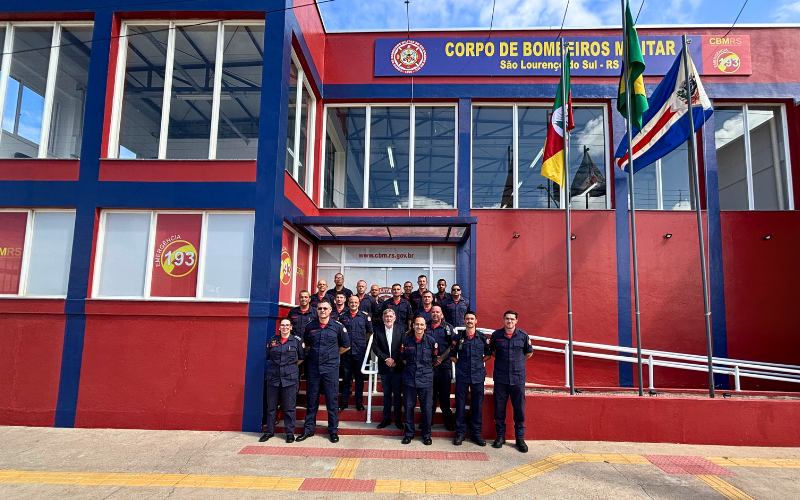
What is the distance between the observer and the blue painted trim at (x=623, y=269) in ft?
30.8

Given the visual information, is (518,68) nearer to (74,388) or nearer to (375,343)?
(375,343)

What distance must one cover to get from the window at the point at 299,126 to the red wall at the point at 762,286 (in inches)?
337

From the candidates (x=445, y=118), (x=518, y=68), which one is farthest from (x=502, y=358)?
(x=518, y=68)

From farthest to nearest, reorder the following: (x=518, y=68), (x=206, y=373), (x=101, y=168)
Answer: (x=518, y=68), (x=101, y=168), (x=206, y=373)

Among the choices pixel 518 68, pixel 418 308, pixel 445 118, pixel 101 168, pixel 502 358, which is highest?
pixel 518 68

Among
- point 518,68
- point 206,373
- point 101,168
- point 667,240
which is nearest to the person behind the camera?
point 206,373

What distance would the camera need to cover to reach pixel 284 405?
6.54 m

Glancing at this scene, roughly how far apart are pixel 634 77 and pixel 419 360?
577 centimetres

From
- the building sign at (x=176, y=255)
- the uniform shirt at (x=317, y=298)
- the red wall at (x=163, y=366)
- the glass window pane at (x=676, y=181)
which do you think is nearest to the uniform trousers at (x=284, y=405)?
the red wall at (x=163, y=366)

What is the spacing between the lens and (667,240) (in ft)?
31.9

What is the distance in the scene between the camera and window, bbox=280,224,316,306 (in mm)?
8141

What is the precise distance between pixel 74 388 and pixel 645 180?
36.5 feet

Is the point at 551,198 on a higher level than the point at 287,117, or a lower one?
lower

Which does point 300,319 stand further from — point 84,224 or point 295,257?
point 84,224
